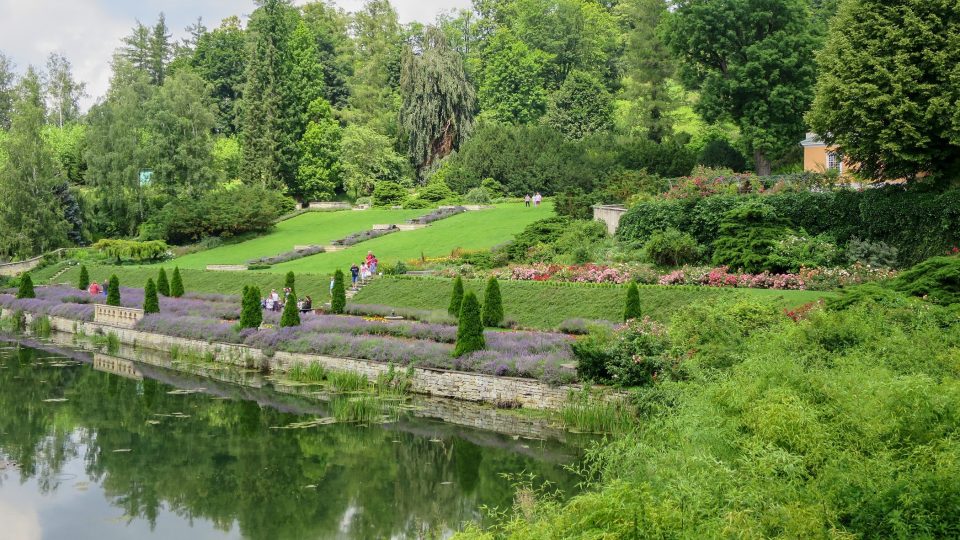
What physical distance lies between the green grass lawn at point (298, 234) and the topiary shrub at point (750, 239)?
84.9ft

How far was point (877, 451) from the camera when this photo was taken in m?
9.34

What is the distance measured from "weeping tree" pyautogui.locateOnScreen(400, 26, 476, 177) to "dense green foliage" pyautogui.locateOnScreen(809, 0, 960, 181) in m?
40.0

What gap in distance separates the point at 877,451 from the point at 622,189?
3221 centimetres

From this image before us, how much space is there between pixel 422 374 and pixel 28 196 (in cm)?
4221

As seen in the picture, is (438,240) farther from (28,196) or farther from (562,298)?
(28,196)

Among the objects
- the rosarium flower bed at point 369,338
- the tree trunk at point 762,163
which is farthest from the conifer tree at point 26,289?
the tree trunk at point 762,163

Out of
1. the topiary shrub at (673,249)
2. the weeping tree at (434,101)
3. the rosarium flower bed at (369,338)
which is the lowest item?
the rosarium flower bed at (369,338)

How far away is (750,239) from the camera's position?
27828 millimetres

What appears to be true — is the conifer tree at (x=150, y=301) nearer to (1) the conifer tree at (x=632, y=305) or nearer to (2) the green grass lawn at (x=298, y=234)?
(2) the green grass lawn at (x=298, y=234)

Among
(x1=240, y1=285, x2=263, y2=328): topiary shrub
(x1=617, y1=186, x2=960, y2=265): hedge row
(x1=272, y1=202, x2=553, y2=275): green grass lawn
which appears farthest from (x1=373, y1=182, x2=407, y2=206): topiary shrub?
(x1=240, y1=285, x2=263, y2=328): topiary shrub

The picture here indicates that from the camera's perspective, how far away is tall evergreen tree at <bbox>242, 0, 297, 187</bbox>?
67.2 metres

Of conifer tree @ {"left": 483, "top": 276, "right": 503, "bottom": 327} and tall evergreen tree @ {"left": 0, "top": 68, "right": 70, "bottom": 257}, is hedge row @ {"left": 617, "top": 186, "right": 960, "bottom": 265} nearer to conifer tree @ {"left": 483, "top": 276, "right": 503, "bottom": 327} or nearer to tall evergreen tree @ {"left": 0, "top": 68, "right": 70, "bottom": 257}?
conifer tree @ {"left": 483, "top": 276, "right": 503, "bottom": 327}

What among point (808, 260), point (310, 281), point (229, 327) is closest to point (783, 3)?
point (808, 260)

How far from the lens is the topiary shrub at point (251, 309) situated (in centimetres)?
2695
